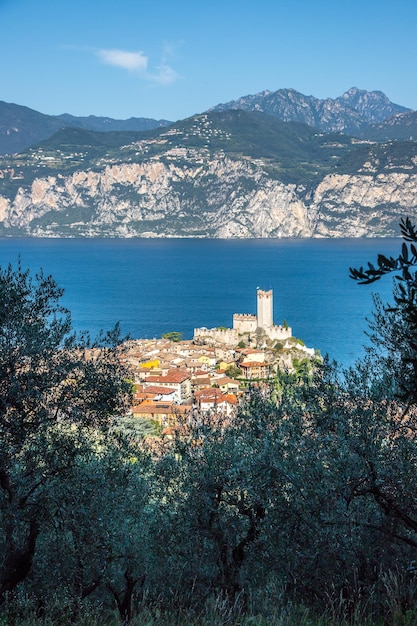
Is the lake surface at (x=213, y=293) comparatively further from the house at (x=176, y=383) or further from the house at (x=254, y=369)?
the house at (x=176, y=383)

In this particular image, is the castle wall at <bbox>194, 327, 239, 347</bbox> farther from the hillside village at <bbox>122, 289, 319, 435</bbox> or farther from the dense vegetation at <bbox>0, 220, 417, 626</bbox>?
the dense vegetation at <bbox>0, 220, 417, 626</bbox>

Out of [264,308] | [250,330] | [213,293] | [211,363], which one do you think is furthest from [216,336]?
[213,293]

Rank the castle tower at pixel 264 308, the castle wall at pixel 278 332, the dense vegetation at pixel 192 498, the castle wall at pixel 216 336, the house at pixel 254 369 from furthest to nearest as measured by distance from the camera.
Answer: the castle tower at pixel 264 308
the castle wall at pixel 278 332
the castle wall at pixel 216 336
the house at pixel 254 369
the dense vegetation at pixel 192 498

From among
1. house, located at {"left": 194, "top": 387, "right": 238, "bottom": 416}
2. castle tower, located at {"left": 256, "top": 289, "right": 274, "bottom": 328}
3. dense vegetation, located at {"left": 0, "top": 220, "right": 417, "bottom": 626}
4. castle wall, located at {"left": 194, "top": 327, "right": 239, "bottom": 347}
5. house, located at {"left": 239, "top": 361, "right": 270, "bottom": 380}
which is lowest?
dense vegetation, located at {"left": 0, "top": 220, "right": 417, "bottom": 626}

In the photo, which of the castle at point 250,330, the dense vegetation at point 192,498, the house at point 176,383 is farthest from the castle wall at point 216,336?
Answer: the dense vegetation at point 192,498

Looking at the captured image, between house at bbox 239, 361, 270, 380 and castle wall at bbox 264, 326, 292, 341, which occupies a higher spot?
castle wall at bbox 264, 326, 292, 341

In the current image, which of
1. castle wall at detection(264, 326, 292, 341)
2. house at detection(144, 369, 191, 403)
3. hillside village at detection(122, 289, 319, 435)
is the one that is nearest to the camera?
hillside village at detection(122, 289, 319, 435)

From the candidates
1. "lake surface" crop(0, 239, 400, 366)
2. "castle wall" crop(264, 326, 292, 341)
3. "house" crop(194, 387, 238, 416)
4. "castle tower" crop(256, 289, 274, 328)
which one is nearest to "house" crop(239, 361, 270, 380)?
"lake surface" crop(0, 239, 400, 366)
